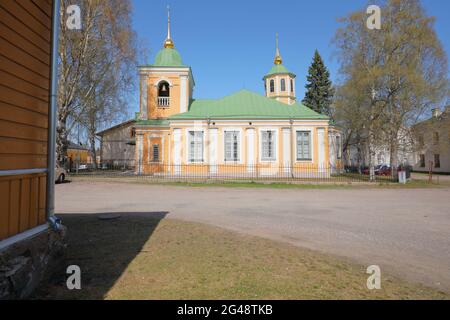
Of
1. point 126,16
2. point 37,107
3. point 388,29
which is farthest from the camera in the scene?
point 126,16

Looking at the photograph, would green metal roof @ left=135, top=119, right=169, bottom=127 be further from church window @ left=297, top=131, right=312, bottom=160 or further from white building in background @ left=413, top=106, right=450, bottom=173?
white building in background @ left=413, top=106, right=450, bottom=173

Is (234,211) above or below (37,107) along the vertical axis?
below

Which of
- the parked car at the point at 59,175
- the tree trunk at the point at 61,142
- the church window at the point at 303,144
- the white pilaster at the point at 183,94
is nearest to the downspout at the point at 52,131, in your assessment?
the parked car at the point at 59,175

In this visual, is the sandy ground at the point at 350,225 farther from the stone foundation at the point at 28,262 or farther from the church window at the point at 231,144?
the church window at the point at 231,144

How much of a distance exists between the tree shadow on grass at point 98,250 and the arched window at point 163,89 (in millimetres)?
24515

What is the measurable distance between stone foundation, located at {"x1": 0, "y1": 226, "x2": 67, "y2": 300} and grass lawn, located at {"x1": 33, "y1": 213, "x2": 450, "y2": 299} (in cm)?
19

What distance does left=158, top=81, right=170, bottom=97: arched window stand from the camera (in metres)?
30.6

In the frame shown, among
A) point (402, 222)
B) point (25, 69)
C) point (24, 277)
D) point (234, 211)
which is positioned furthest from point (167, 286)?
point (402, 222)

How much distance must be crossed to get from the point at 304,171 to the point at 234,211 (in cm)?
1886

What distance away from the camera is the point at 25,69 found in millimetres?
3832

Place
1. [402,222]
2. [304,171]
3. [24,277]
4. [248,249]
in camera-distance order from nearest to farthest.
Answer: [24,277] < [248,249] < [402,222] < [304,171]
